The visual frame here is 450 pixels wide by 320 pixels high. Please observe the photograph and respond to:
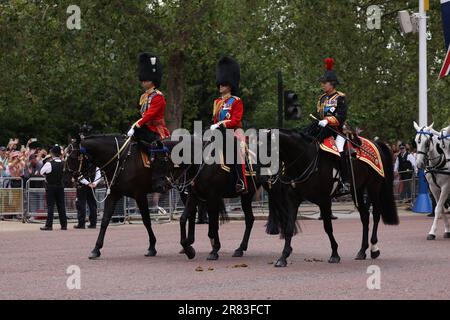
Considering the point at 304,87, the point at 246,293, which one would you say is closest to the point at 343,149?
the point at 246,293

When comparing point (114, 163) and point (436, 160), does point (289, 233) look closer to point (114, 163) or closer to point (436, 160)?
point (114, 163)

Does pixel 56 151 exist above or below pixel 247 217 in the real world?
above

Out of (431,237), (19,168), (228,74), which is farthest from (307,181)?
(19,168)

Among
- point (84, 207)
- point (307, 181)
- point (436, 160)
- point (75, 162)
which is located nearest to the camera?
point (307, 181)

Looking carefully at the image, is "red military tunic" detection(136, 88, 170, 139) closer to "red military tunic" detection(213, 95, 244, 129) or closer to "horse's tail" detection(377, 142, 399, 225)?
"red military tunic" detection(213, 95, 244, 129)

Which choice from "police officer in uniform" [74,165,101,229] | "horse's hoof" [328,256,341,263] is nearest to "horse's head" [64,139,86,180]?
"horse's hoof" [328,256,341,263]

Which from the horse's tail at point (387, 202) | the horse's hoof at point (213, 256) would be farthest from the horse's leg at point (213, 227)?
the horse's tail at point (387, 202)

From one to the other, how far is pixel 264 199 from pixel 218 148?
1388cm

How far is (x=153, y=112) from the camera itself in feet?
51.6

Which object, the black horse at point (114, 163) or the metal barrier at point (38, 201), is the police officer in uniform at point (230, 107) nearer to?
the black horse at point (114, 163)

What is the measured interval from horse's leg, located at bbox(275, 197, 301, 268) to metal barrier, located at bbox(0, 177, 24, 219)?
12.2 metres

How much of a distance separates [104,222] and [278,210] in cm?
260

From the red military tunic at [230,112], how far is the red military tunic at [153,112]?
3.12ft

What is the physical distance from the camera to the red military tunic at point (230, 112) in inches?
596
